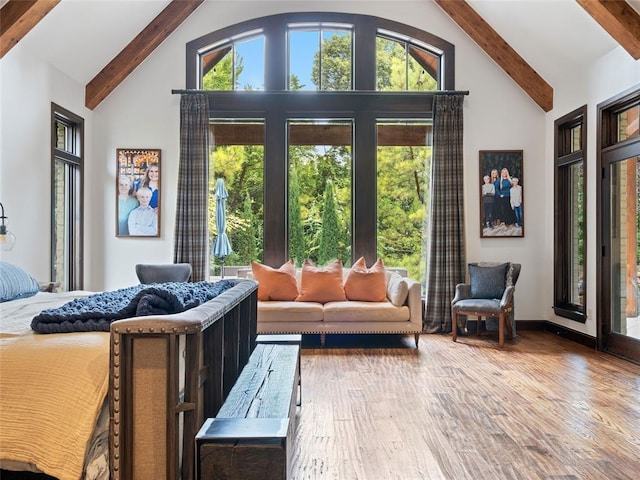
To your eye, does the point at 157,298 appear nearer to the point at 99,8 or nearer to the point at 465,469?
the point at 465,469

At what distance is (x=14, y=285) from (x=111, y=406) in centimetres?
235

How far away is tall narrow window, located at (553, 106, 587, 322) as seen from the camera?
5.43m

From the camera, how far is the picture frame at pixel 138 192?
19.9 feet

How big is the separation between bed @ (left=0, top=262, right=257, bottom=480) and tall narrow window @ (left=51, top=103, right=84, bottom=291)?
4.12 metres

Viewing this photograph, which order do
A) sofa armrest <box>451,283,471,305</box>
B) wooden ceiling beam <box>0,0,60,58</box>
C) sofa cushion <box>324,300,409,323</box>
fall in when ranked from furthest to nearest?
sofa armrest <box>451,283,471,305</box> → sofa cushion <box>324,300,409,323</box> → wooden ceiling beam <box>0,0,60,58</box>

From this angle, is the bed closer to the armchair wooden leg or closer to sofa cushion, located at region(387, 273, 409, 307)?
sofa cushion, located at region(387, 273, 409, 307)

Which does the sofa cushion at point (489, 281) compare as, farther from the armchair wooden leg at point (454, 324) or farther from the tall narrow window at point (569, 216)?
the tall narrow window at point (569, 216)

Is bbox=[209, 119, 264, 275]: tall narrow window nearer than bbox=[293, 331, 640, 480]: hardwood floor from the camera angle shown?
No

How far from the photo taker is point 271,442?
5.03 ft

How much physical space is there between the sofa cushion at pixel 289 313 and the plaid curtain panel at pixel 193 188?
4.28 ft

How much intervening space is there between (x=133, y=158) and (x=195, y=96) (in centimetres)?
114

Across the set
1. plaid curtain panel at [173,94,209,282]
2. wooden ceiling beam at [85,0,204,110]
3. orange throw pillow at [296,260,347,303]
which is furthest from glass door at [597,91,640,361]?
wooden ceiling beam at [85,0,204,110]

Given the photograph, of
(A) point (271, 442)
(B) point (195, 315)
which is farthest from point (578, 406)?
(B) point (195, 315)

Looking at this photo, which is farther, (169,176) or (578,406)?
(169,176)
